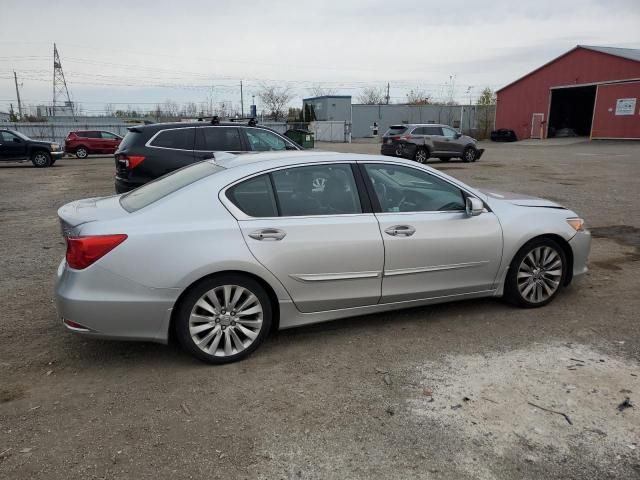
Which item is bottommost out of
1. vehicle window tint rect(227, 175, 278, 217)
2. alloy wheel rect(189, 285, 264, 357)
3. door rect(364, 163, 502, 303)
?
alloy wheel rect(189, 285, 264, 357)

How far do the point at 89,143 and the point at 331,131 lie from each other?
2619cm

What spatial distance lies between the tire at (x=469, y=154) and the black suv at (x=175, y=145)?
14.8 meters

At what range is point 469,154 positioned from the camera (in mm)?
22328

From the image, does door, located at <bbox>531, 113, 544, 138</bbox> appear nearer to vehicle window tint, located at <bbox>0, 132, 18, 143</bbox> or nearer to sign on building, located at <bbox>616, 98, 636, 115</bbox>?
sign on building, located at <bbox>616, 98, 636, 115</bbox>

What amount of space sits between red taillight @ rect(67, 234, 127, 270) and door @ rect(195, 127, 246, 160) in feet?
17.7

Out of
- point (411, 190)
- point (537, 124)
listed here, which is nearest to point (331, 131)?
point (537, 124)

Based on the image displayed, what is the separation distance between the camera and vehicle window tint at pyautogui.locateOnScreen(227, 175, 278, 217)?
384 centimetres

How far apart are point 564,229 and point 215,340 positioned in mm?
3310

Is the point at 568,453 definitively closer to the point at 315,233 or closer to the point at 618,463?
the point at 618,463

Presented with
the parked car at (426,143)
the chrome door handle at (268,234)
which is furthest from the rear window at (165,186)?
the parked car at (426,143)

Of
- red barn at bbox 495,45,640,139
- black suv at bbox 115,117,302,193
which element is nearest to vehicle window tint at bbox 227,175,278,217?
black suv at bbox 115,117,302,193

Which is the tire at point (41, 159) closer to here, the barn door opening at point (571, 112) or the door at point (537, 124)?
the door at point (537, 124)

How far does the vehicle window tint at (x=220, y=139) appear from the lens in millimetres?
8797

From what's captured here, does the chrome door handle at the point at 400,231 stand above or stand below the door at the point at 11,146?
above
